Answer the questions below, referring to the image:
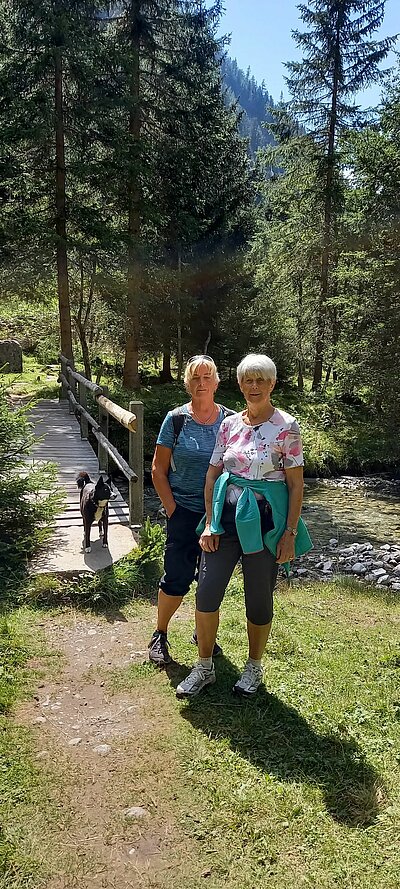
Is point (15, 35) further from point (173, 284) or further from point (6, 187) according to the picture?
point (173, 284)

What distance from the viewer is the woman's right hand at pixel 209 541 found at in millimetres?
3100

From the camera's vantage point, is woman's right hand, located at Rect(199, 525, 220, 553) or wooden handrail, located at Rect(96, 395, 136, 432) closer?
woman's right hand, located at Rect(199, 525, 220, 553)

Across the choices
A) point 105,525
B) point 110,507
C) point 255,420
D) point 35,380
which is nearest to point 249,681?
point 255,420

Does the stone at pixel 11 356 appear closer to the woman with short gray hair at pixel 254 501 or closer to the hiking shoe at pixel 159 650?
the hiking shoe at pixel 159 650

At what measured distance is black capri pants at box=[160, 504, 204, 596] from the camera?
353cm

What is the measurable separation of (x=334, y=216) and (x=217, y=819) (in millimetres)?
17424

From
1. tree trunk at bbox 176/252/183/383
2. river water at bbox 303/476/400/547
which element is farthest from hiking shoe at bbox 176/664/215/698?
tree trunk at bbox 176/252/183/383

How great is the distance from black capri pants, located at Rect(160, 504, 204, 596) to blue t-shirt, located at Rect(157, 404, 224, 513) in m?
0.07

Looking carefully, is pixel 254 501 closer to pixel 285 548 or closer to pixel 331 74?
pixel 285 548

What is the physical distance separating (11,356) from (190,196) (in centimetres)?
703

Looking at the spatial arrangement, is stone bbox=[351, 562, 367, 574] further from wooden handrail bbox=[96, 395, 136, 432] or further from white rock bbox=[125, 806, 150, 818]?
white rock bbox=[125, 806, 150, 818]

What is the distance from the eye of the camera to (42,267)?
43.7ft

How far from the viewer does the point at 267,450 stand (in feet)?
9.77

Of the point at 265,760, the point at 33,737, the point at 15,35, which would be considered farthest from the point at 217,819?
the point at 15,35
